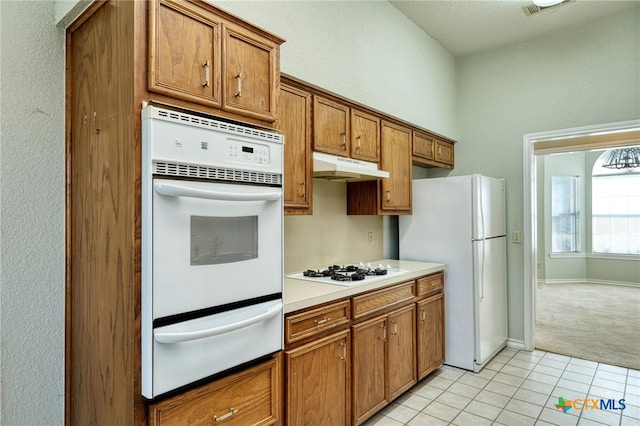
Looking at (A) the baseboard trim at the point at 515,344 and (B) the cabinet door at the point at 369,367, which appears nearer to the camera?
(B) the cabinet door at the point at 369,367

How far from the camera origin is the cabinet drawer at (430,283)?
2934mm

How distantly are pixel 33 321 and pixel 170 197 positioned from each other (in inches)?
36.3

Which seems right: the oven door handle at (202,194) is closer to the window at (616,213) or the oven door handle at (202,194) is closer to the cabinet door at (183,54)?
the cabinet door at (183,54)

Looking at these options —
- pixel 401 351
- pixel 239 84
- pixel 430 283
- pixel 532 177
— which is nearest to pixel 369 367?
pixel 401 351

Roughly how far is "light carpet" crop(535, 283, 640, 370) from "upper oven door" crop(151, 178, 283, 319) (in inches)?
139

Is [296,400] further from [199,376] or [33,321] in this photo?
[33,321]

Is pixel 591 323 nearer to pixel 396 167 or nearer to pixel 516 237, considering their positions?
pixel 516 237

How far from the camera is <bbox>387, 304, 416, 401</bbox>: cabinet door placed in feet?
8.42

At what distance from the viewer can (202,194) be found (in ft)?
4.31

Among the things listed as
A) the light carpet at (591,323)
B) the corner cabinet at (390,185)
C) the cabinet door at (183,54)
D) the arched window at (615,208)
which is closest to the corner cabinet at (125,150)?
the cabinet door at (183,54)

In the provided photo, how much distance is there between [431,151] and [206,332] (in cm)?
309

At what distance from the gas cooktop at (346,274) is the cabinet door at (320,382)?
0.35 meters

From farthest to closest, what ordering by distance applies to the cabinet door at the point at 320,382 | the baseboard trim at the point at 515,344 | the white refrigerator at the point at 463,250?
1. the baseboard trim at the point at 515,344
2. the white refrigerator at the point at 463,250
3. the cabinet door at the point at 320,382

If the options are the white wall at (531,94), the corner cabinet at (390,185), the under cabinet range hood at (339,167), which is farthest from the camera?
the white wall at (531,94)
